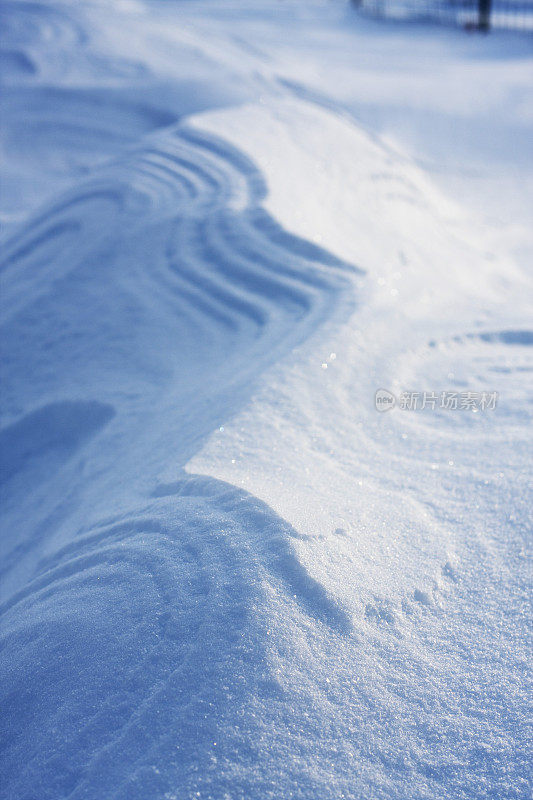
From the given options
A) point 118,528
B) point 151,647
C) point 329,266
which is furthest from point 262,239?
point 151,647

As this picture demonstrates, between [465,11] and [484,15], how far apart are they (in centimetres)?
89

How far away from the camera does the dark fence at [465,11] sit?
7.56 metres

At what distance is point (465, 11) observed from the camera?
8.23m

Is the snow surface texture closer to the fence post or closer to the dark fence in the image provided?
the fence post

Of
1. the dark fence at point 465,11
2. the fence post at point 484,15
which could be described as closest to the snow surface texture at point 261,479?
the fence post at point 484,15

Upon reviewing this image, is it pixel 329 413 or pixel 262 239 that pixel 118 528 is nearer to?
pixel 329 413

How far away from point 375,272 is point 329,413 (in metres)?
0.87

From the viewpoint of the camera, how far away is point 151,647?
0.97 metres

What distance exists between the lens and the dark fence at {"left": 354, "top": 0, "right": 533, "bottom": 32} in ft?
24.8

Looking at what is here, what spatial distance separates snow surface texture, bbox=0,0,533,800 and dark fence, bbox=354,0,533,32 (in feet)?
17.0

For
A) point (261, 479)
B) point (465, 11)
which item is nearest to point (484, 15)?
point (465, 11)

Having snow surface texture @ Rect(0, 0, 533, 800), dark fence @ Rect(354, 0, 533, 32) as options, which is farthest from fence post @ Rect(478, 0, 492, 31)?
snow surface texture @ Rect(0, 0, 533, 800)

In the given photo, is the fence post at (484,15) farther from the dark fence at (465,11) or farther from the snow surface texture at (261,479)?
the snow surface texture at (261,479)

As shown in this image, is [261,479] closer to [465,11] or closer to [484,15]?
[484,15]
